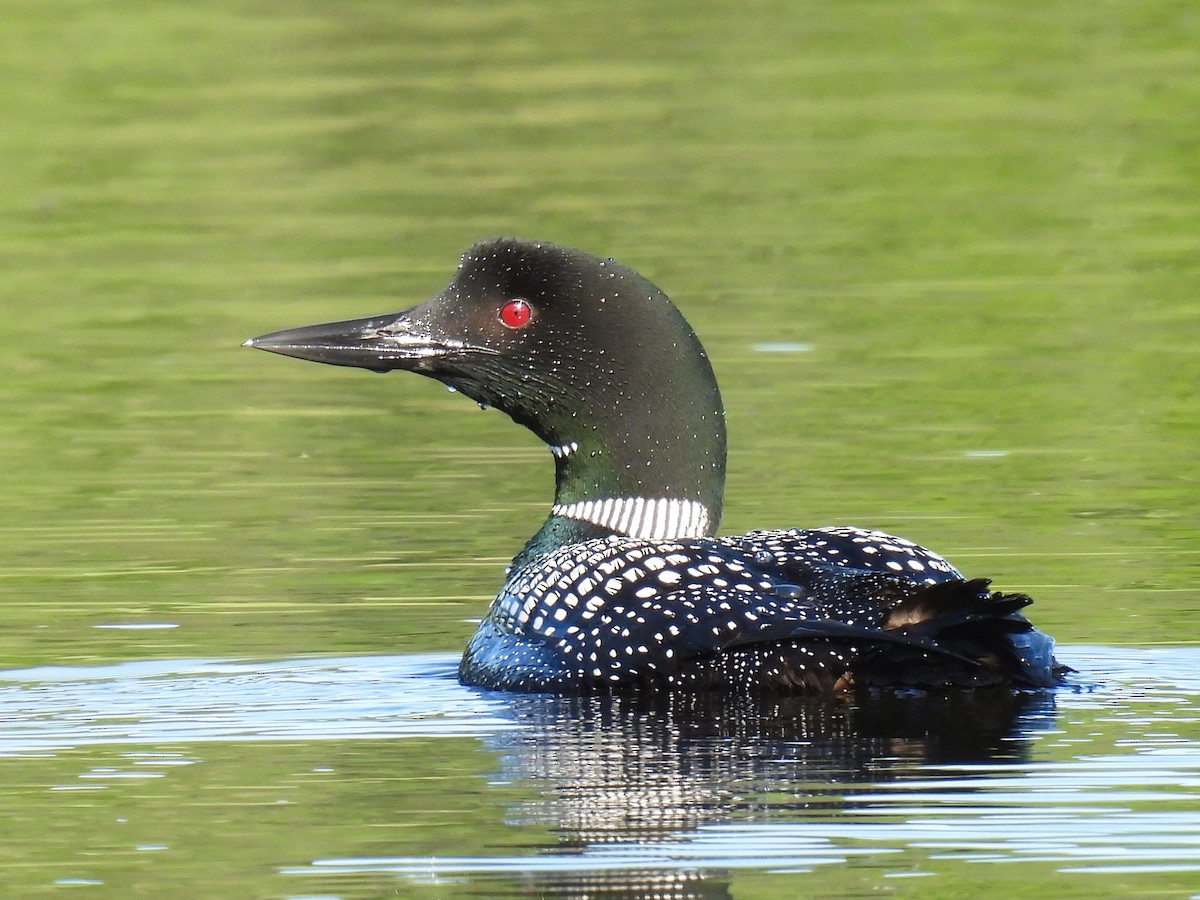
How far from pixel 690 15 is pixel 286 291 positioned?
11474mm

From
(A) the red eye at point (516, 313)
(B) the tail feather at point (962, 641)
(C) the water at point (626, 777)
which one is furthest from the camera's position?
(A) the red eye at point (516, 313)

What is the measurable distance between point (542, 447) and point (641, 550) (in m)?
3.79

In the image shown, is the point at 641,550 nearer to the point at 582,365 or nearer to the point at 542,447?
the point at 582,365

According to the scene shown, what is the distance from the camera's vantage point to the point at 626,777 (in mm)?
5707

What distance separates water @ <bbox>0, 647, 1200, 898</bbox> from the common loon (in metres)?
0.10

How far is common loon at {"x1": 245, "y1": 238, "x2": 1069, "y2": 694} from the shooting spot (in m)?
6.22

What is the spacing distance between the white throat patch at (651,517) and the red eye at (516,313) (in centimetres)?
52

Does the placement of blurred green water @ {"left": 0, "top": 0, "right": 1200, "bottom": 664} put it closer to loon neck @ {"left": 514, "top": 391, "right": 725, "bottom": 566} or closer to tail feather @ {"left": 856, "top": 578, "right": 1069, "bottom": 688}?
loon neck @ {"left": 514, "top": 391, "right": 725, "bottom": 566}

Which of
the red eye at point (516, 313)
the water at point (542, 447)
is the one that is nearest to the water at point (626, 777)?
→ the water at point (542, 447)

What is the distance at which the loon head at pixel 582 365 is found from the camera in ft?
24.1

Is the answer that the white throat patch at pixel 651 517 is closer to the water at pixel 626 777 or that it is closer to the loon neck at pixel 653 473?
the loon neck at pixel 653 473

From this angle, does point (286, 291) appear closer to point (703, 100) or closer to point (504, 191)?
point (504, 191)

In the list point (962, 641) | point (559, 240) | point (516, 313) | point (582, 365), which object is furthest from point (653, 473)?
point (559, 240)

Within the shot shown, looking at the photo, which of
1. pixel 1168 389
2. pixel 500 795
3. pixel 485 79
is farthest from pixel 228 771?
pixel 485 79
